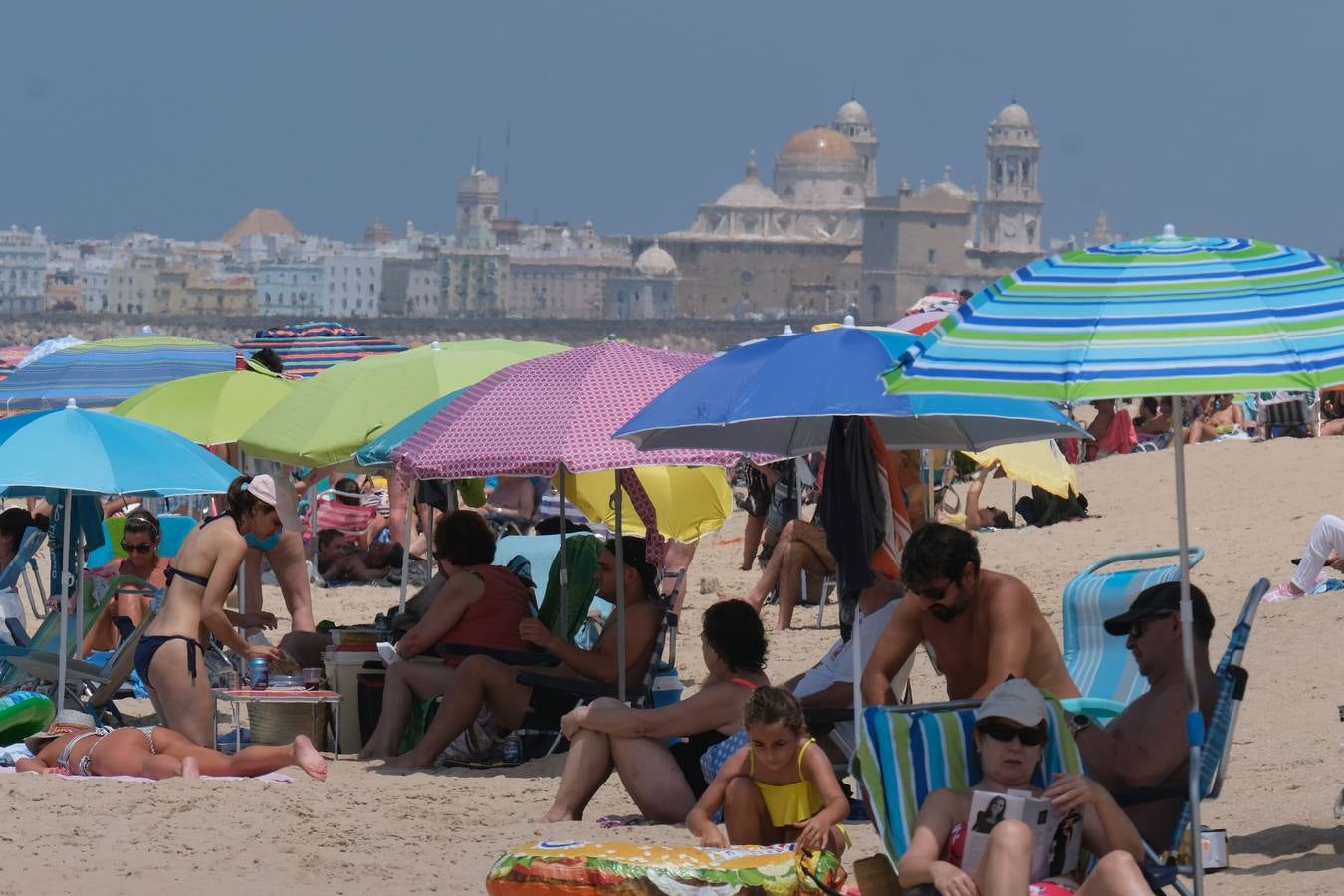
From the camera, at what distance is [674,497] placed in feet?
27.3

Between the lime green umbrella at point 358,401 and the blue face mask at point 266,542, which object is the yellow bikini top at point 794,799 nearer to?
the blue face mask at point 266,542

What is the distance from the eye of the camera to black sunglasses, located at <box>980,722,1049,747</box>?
13.4ft

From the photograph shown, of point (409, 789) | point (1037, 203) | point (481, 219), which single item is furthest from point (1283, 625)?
point (481, 219)

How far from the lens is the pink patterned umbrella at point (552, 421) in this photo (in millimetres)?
6156

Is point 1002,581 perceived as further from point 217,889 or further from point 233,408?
point 233,408

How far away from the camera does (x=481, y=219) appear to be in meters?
187

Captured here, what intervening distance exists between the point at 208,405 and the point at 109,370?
5.55ft

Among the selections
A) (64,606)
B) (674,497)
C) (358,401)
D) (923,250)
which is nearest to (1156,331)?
(64,606)

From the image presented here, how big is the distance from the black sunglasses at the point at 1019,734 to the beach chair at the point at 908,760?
0.09 metres

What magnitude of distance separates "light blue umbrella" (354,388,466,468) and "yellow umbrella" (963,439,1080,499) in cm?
470

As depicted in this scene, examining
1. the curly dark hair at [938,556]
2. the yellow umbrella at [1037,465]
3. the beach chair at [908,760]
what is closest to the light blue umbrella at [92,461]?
the curly dark hair at [938,556]

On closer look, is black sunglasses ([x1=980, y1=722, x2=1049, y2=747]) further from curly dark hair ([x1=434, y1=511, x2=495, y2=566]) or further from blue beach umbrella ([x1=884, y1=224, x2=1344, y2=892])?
curly dark hair ([x1=434, y1=511, x2=495, y2=566])

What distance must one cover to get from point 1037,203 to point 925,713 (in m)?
130

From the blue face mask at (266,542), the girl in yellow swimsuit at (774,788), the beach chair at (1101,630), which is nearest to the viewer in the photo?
the girl in yellow swimsuit at (774,788)
